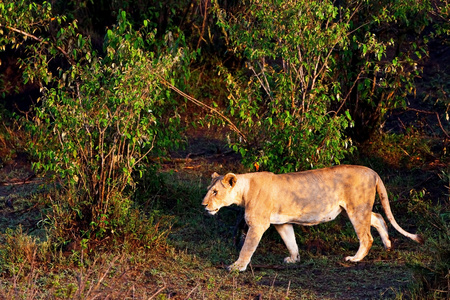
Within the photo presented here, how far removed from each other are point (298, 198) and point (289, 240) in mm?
508

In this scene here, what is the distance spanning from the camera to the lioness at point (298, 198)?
740cm

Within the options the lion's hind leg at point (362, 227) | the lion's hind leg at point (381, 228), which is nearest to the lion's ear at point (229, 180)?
the lion's hind leg at point (362, 227)

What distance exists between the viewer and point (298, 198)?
7.57m

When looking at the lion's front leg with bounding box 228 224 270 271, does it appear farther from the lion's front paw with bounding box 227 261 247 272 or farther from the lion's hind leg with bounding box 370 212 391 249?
the lion's hind leg with bounding box 370 212 391 249

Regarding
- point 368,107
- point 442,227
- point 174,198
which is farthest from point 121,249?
point 368,107

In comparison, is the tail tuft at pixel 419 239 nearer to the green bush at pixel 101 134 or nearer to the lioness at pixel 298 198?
the lioness at pixel 298 198

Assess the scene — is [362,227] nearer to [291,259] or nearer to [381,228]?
[381,228]

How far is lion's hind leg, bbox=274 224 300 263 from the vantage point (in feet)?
25.2

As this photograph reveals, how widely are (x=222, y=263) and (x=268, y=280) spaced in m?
0.80

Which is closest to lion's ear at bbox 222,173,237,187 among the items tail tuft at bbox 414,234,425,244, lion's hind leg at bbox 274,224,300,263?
lion's hind leg at bbox 274,224,300,263

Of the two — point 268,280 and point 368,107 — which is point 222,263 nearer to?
point 268,280

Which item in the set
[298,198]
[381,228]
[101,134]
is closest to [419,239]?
[381,228]

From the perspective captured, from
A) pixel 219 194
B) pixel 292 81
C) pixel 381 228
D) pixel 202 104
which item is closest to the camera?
pixel 219 194

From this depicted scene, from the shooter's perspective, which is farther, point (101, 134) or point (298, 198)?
point (298, 198)
